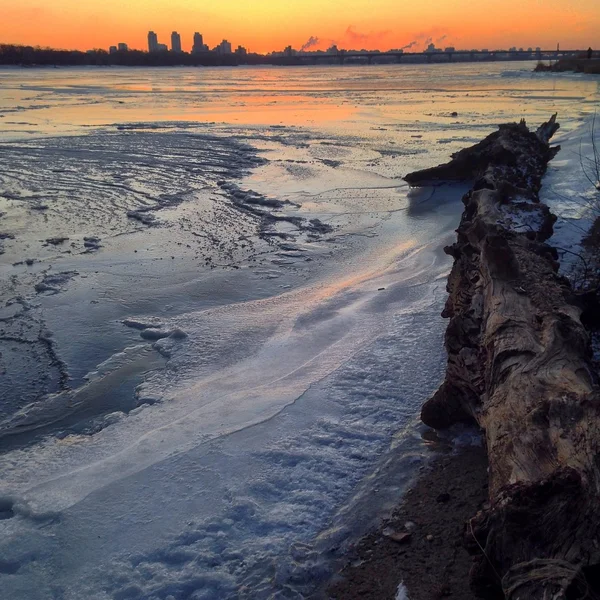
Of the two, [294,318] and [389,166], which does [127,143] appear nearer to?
[389,166]

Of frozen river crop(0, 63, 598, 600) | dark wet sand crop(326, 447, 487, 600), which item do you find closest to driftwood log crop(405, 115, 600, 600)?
dark wet sand crop(326, 447, 487, 600)

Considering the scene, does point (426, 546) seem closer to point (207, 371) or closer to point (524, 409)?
point (524, 409)

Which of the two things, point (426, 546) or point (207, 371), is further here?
point (207, 371)

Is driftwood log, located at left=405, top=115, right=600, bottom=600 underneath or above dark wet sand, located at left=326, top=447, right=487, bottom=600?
above

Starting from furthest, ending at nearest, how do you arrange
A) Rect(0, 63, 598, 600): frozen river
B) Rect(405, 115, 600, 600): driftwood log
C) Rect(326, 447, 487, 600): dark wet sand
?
Rect(0, 63, 598, 600): frozen river
Rect(326, 447, 487, 600): dark wet sand
Rect(405, 115, 600, 600): driftwood log

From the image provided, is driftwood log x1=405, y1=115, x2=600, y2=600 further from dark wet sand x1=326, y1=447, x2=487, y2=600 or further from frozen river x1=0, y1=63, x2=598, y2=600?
frozen river x1=0, y1=63, x2=598, y2=600

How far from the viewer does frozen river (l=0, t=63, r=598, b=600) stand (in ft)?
9.83

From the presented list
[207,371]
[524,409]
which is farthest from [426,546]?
[207,371]

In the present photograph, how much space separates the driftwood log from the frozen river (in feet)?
1.83

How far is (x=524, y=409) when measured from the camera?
281 centimetres

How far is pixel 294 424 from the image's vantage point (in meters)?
3.98

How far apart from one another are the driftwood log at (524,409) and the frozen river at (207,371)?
559 millimetres

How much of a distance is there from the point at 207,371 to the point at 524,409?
8.26ft

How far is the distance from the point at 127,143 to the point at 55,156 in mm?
2202
